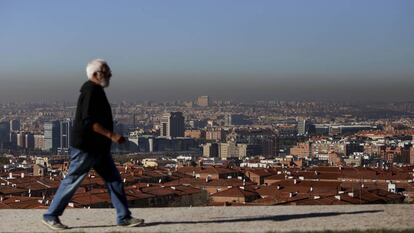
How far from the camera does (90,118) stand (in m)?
5.66

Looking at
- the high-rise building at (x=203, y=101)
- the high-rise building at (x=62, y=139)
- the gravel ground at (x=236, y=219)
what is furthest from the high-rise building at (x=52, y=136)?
the gravel ground at (x=236, y=219)

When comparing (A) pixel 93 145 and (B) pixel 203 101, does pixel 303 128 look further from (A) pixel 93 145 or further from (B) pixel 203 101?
(A) pixel 93 145

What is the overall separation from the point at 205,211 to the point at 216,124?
142 metres

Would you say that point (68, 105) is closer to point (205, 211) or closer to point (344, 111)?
point (344, 111)

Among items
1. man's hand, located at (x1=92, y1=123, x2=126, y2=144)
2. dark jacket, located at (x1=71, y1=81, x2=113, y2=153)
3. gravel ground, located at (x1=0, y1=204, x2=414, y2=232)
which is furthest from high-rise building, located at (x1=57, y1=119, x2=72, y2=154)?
man's hand, located at (x1=92, y1=123, x2=126, y2=144)

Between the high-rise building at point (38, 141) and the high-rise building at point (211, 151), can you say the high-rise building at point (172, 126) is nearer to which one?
the high-rise building at point (38, 141)

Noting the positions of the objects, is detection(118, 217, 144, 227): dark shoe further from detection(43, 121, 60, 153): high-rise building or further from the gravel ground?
detection(43, 121, 60, 153): high-rise building

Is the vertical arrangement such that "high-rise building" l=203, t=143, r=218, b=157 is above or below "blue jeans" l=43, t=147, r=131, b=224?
below

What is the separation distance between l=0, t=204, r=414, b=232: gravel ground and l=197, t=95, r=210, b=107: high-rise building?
163m

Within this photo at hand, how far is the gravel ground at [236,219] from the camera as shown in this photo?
19.5 ft

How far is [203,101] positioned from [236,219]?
165183 mm

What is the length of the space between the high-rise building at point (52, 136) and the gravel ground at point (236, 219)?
88.8 meters

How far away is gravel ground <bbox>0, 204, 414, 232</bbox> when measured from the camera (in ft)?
19.5

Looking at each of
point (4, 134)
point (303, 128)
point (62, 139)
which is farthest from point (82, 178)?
point (303, 128)
